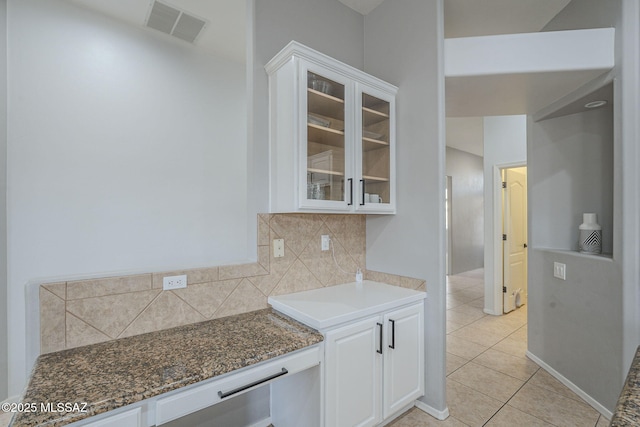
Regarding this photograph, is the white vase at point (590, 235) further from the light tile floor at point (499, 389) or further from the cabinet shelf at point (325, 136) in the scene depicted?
the cabinet shelf at point (325, 136)

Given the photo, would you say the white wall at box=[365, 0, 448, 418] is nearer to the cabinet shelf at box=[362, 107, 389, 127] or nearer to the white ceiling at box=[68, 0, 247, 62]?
the cabinet shelf at box=[362, 107, 389, 127]

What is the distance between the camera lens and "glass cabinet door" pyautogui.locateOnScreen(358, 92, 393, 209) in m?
2.14

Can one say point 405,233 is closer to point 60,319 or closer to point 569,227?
point 569,227

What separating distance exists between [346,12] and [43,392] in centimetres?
309

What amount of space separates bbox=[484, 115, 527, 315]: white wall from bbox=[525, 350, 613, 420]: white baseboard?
1362mm

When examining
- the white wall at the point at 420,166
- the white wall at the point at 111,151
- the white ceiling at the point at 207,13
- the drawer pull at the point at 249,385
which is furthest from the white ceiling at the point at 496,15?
the drawer pull at the point at 249,385

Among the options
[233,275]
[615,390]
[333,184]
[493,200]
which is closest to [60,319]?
[233,275]

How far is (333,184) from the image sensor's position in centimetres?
197

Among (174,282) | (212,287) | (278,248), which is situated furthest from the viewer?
(278,248)

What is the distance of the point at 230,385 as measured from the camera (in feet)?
4.17

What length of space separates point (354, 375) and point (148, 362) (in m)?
1.07

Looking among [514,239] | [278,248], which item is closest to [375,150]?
[278,248]

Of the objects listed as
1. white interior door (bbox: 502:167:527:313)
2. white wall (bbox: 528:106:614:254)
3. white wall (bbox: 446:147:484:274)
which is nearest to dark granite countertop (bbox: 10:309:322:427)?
white wall (bbox: 528:106:614:254)

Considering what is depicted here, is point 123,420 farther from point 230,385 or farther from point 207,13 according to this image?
point 207,13
